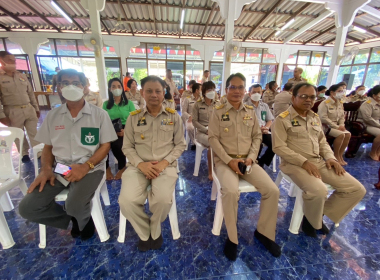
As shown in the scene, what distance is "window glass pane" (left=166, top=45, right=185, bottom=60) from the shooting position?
8688 mm

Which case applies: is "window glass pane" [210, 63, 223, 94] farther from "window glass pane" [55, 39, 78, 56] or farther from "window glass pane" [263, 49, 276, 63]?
"window glass pane" [55, 39, 78, 56]

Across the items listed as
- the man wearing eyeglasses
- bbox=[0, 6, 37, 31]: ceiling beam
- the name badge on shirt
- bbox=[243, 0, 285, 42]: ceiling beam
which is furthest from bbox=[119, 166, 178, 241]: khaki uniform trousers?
bbox=[0, 6, 37, 31]: ceiling beam

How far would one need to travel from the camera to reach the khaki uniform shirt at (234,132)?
1667mm

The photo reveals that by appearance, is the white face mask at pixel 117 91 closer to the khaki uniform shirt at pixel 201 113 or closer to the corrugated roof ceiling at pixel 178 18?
the khaki uniform shirt at pixel 201 113

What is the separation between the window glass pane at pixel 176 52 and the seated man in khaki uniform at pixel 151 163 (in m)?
8.16

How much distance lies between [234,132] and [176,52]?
8390 mm

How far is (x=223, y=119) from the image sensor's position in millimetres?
1714

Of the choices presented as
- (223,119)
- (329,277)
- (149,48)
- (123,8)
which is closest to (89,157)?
(223,119)

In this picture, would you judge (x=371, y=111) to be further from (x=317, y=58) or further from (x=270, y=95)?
(x=317, y=58)

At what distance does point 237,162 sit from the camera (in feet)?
4.95

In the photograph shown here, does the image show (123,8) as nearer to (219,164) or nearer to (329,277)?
(219,164)

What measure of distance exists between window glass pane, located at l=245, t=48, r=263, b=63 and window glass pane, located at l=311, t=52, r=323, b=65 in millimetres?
3213

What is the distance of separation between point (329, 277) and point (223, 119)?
1.39m

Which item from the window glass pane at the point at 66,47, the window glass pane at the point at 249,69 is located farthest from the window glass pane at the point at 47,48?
the window glass pane at the point at 249,69
